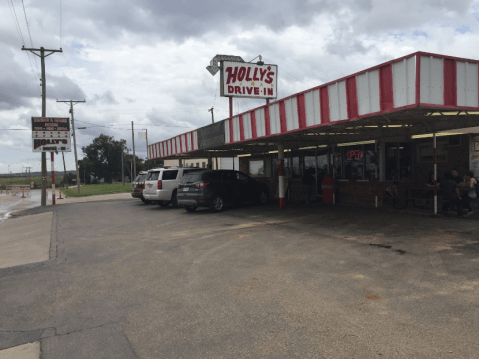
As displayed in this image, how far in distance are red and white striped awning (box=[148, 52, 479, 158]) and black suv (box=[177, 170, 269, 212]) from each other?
15.5ft

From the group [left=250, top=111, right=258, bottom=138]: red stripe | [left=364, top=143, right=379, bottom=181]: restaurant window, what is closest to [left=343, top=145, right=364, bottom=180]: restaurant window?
[left=364, top=143, right=379, bottom=181]: restaurant window

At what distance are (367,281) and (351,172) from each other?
11.7 m

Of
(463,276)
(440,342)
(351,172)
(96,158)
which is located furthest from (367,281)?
(96,158)

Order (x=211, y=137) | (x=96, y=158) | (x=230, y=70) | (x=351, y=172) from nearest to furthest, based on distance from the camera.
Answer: (x=351, y=172) → (x=211, y=137) → (x=230, y=70) → (x=96, y=158)

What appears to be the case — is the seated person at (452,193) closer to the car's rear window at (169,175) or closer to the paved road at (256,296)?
the paved road at (256,296)

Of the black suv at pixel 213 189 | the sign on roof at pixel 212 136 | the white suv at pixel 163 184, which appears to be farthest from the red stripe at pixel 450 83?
the white suv at pixel 163 184

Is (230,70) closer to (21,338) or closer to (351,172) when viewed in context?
(351,172)

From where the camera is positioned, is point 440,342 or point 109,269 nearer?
point 440,342

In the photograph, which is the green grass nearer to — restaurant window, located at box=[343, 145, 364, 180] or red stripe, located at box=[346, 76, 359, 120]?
restaurant window, located at box=[343, 145, 364, 180]

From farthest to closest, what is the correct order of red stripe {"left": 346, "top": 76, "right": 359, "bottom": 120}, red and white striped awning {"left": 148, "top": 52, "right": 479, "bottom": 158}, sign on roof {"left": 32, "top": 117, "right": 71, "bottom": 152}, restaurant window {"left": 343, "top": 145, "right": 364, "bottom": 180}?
sign on roof {"left": 32, "top": 117, "right": 71, "bottom": 152}
restaurant window {"left": 343, "top": 145, "right": 364, "bottom": 180}
red stripe {"left": 346, "top": 76, "right": 359, "bottom": 120}
red and white striped awning {"left": 148, "top": 52, "right": 479, "bottom": 158}

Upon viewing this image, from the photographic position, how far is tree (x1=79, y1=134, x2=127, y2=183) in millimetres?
99188

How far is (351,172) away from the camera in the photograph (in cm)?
1683

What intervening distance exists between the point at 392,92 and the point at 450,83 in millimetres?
1089

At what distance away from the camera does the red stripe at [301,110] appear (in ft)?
35.5
